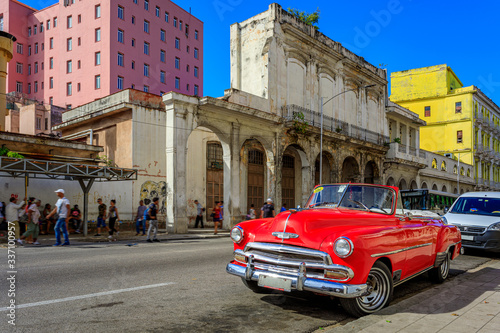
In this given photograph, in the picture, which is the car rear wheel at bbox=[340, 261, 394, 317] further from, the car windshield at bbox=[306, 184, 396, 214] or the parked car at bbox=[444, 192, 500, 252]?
the parked car at bbox=[444, 192, 500, 252]

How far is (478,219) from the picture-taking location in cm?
1079

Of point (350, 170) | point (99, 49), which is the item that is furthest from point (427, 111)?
point (99, 49)

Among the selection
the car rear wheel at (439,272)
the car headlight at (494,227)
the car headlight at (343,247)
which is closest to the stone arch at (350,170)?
the car headlight at (494,227)

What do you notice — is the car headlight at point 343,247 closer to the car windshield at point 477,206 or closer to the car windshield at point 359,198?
the car windshield at point 359,198

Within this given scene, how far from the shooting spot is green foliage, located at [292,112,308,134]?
82.7 feet

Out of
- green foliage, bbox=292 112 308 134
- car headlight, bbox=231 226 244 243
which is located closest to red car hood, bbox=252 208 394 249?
car headlight, bbox=231 226 244 243

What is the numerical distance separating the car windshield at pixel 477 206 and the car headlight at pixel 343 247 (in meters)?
8.59

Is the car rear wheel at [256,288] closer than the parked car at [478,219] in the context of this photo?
Yes

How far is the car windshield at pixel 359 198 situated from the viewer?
19.9ft

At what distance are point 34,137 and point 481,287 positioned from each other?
1999 centimetres

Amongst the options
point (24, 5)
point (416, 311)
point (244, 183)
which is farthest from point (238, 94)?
point (24, 5)

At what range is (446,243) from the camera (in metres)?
7.13

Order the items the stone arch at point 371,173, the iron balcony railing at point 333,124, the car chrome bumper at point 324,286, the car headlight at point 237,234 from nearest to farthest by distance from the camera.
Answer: the car chrome bumper at point 324,286, the car headlight at point 237,234, the iron balcony railing at point 333,124, the stone arch at point 371,173

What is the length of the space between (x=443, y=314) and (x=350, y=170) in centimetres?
2945
